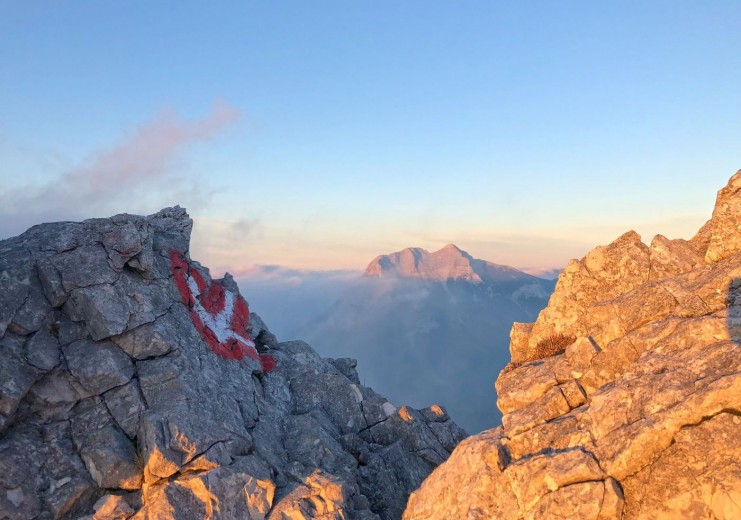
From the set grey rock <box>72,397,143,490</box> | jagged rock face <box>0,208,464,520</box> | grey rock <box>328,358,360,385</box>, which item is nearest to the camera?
jagged rock face <box>0,208,464,520</box>

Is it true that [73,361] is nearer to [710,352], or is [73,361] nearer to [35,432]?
[35,432]

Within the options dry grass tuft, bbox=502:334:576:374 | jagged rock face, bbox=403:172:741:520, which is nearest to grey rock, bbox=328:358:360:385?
jagged rock face, bbox=403:172:741:520

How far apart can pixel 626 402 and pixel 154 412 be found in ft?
71.0

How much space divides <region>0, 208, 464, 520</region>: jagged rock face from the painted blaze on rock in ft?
0.54

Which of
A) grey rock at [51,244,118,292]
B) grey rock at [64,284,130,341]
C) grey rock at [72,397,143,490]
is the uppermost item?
grey rock at [51,244,118,292]

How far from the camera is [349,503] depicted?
80.8ft

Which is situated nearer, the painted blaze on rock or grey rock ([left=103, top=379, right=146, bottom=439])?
grey rock ([left=103, top=379, right=146, bottom=439])

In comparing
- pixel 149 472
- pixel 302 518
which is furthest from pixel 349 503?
pixel 149 472

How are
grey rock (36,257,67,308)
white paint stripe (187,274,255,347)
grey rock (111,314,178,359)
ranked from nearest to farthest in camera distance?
grey rock (36,257,67,308) → grey rock (111,314,178,359) → white paint stripe (187,274,255,347)

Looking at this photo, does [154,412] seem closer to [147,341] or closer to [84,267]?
[147,341]

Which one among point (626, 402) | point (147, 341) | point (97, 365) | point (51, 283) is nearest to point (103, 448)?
point (97, 365)

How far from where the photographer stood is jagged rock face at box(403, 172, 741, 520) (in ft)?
49.5

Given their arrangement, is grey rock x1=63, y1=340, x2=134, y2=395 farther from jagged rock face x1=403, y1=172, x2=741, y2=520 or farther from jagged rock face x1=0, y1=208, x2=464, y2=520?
jagged rock face x1=403, y1=172, x2=741, y2=520

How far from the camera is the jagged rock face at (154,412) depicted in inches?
878
